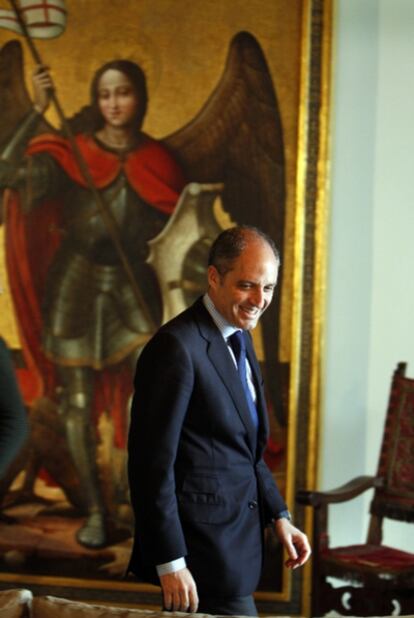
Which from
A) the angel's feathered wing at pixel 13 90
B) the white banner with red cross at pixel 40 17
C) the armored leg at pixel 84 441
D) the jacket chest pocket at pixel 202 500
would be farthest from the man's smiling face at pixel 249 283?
the white banner with red cross at pixel 40 17

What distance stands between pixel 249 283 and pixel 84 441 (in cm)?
309

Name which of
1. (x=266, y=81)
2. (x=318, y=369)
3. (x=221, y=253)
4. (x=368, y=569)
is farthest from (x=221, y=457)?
(x=266, y=81)

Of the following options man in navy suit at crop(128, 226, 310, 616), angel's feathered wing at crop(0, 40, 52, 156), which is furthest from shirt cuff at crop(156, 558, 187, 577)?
angel's feathered wing at crop(0, 40, 52, 156)

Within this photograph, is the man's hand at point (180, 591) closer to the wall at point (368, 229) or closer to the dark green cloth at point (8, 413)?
the dark green cloth at point (8, 413)

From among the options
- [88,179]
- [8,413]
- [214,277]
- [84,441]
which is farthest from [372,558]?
[8,413]

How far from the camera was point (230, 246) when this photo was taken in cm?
317

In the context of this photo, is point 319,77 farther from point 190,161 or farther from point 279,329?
point 279,329

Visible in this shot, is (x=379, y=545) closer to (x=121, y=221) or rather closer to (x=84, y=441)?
(x=84, y=441)

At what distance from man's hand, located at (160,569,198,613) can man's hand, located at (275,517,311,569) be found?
42 cm

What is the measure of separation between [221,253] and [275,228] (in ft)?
9.03

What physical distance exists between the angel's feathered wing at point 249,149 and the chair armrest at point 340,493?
67cm

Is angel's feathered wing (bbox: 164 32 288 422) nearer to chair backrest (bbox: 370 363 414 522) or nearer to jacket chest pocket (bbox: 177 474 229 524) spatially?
chair backrest (bbox: 370 363 414 522)

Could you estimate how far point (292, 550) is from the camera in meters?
3.30

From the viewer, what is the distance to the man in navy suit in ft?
9.92
